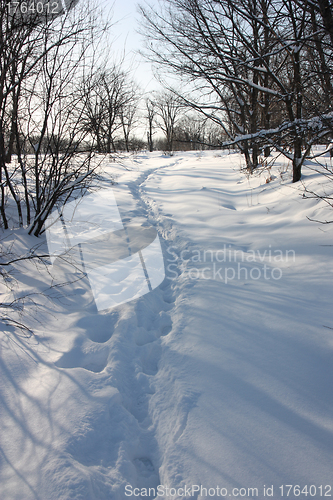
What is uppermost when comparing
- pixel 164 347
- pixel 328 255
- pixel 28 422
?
pixel 328 255

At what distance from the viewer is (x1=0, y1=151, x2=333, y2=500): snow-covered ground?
1.24m

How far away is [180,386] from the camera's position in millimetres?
1731

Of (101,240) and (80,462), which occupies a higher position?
(101,240)

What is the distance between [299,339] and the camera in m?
1.93

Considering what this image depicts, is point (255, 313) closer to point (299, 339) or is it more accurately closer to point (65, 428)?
point (299, 339)

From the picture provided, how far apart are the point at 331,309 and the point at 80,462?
2.02 m

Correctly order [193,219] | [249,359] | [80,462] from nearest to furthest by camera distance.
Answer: [80,462], [249,359], [193,219]

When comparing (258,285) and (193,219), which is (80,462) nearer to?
(258,285)

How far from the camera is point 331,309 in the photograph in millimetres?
2125

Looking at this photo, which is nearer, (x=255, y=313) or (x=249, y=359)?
(x=249, y=359)

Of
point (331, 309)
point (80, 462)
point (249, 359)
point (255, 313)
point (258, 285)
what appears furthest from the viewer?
point (258, 285)

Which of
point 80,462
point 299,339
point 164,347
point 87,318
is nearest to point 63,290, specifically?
point 87,318

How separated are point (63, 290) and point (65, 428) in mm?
1554

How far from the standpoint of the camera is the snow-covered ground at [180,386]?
1.24 m
